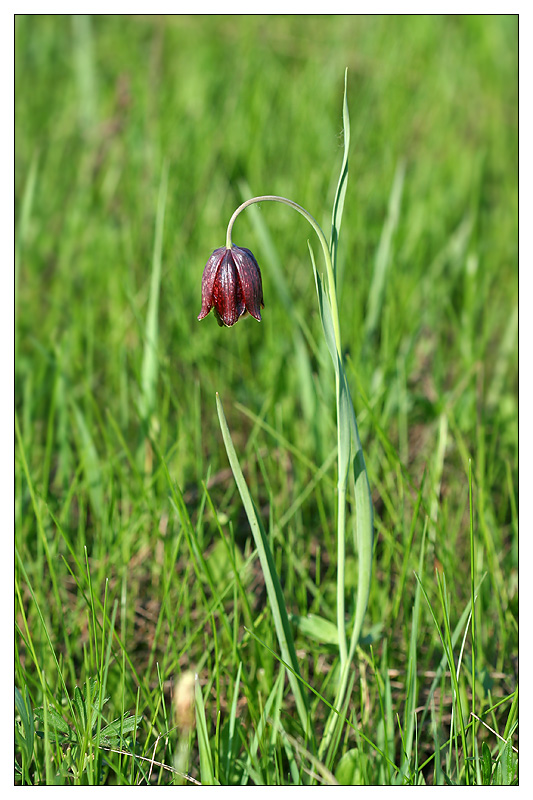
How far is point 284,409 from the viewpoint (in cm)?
202

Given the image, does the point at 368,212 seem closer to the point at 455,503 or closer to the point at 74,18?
the point at 455,503

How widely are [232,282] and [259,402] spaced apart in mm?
1052

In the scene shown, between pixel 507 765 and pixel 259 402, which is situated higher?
pixel 259 402

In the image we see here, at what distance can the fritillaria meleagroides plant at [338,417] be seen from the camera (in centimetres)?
105

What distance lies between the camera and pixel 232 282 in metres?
1.05

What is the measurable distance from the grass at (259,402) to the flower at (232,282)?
340mm

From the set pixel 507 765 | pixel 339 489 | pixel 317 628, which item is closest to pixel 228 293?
pixel 339 489

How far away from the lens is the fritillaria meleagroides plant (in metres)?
1.05

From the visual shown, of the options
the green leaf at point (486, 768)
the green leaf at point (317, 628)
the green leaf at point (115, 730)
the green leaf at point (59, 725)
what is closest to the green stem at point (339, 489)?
the green leaf at point (317, 628)

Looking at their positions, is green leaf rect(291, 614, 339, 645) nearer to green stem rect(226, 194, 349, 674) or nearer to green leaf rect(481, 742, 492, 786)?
green stem rect(226, 194, 349, 674)

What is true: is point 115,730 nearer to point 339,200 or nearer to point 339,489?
point 339,489

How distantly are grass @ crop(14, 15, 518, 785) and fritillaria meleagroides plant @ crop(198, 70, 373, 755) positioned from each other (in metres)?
Result: 0.08

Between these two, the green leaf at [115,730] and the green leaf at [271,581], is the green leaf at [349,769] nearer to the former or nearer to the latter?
the green leaf at [271,581]

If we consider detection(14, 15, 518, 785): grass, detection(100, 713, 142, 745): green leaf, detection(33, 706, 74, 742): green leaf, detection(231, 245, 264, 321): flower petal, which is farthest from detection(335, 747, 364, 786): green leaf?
detection(231, 245, 264, 321): flower petal
